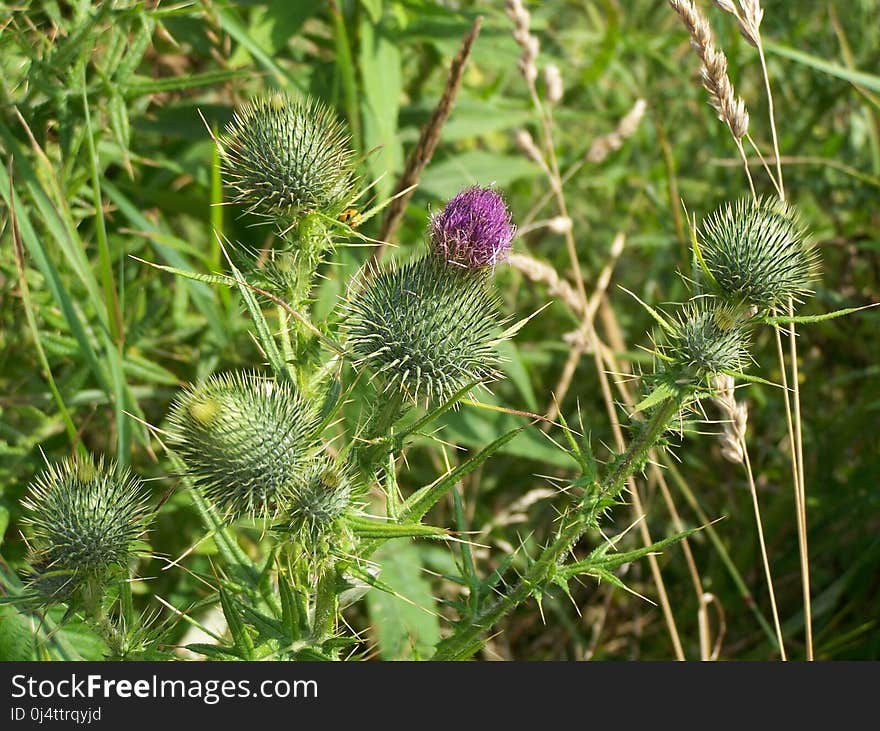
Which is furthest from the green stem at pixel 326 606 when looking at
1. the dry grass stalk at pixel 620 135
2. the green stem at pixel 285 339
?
the dry grass stalk at pixel 620 135

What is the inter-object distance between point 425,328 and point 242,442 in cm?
43

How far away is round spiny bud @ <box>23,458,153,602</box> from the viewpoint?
1.80 metres

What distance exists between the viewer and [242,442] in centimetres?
170

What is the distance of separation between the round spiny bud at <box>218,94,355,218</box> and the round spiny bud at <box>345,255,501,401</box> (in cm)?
22

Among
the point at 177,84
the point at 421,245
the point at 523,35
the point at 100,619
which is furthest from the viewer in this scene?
the point at 421,245

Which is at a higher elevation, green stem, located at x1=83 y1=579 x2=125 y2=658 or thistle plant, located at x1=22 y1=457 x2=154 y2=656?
thistle plant, located at x1=22 y1=457 x2=154 y2=656

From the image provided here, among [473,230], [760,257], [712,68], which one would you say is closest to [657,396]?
[760,257]

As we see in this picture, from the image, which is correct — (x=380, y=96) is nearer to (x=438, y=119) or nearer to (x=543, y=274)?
(x=438, y=119)

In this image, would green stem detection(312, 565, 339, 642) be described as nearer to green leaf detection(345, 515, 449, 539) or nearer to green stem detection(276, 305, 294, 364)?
green leaf detection(345, 515, 449, 539)

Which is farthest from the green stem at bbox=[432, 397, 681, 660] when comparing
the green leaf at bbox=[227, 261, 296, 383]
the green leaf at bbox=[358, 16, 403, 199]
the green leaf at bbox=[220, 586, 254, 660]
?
the green leaf at bbox=[358, 16, 403, 199]

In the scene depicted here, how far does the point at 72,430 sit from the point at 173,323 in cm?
88


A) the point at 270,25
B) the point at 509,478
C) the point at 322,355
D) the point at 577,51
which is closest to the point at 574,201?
the point at 577,51

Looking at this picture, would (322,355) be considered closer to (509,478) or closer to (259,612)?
(259,612)

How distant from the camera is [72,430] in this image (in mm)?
2365
